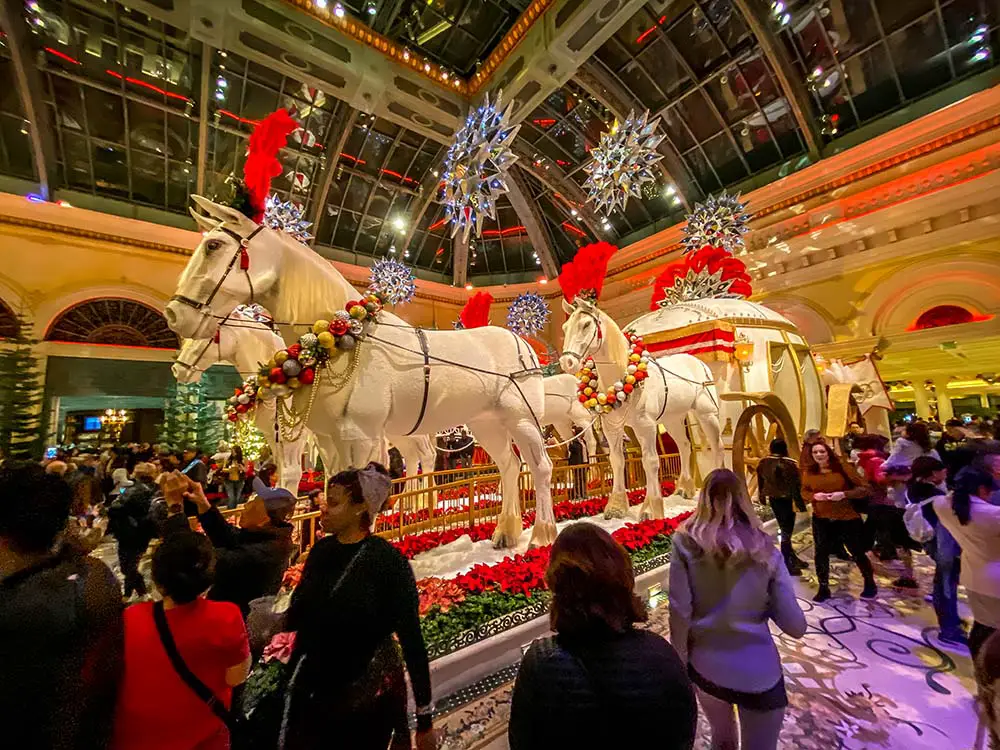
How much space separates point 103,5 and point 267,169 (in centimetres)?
1247

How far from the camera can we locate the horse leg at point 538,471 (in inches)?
159

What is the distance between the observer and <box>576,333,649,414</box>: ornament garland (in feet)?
16.9

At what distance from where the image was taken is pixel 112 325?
1104cm

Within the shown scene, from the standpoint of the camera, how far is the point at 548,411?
24.2 ft

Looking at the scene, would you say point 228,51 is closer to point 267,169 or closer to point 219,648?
point 267,169

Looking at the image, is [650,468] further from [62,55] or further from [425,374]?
[62,55]

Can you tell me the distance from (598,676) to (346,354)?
8.12ft

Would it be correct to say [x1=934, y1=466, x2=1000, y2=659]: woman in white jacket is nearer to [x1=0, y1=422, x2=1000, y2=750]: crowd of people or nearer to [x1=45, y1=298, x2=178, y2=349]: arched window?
[x1=0, y1=422, x2=1000, y2=750]: crowd of people

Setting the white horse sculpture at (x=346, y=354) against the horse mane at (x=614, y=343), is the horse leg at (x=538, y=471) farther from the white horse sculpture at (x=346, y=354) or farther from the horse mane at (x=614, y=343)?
the horse mane at (x=614, y=343)

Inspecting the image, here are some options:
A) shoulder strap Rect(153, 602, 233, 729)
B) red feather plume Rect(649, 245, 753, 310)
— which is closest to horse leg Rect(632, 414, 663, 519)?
shoulder strap Rect(153, 602, 233, 729)

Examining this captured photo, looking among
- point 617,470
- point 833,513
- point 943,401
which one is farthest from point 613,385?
point 943,401

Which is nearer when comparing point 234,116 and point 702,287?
point 702,287

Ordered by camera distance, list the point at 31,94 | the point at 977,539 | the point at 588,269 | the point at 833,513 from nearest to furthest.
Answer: the point at 977,539 → the point at 833,513 → the point at 588,269 → the point at 31,94

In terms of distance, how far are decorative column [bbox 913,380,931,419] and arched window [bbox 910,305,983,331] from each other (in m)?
6.01
